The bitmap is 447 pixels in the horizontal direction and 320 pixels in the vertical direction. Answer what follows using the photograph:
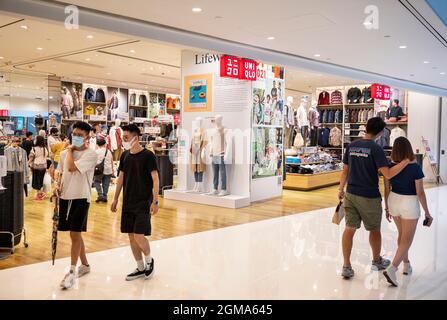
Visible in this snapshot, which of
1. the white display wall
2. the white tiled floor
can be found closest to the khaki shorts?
the white tiled floor

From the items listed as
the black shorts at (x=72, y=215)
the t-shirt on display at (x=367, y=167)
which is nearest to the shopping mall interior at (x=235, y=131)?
the black shorts at (x=72, y=215)

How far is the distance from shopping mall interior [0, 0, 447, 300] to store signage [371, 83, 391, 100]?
54 mm

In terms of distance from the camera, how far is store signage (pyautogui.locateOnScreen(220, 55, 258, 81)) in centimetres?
762

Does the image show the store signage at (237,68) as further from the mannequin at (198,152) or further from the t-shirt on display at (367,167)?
the t-shirt on display at (367,167)

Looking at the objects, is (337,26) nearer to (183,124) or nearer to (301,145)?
(183,124)

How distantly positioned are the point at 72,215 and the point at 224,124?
18.1 feet

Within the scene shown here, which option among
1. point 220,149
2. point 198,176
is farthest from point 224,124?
point 198,176

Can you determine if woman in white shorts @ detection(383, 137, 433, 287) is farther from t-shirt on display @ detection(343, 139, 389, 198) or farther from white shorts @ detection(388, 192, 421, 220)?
t-shirt on display @ detection(343, 139, 389, 198)

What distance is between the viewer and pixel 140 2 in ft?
16.7

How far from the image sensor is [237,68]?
25.9 feet

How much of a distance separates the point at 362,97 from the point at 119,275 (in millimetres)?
12877

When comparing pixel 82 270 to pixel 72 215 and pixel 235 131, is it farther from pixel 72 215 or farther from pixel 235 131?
pixel 235 131

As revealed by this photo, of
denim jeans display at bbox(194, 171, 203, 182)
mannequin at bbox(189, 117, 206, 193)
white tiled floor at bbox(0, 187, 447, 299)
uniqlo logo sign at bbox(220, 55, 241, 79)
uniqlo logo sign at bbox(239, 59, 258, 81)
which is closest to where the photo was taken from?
white tiled floor at bbox(0, 187, 447, 299)

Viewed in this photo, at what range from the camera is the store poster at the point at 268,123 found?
9.26 m
